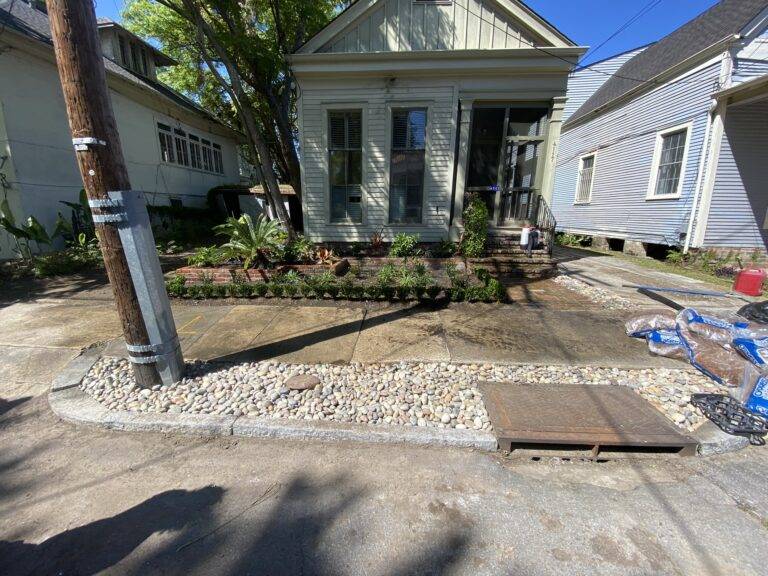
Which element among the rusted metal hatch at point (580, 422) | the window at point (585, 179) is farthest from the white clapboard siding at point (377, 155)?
the window at point (585, 179)

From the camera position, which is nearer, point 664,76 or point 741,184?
point 741,184

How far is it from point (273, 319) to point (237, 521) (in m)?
3.18

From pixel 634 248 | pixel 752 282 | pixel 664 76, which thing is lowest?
pixel 634 248

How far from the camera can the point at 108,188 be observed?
2703mm

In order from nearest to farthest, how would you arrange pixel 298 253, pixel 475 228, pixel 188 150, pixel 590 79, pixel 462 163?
pixel 298 253, pixel 475 228, pixel 462 163, pixel 188 150, pixel 590 79

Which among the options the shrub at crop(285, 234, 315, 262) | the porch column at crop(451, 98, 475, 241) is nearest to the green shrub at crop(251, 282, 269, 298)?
the shrub at crop(285, 234, 315, 262)

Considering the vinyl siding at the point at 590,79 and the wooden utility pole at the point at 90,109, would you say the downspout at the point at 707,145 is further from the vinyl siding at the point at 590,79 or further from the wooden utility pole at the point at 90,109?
the wooden utility pole at the point at 90,109

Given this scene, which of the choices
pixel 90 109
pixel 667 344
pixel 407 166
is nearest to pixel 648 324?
pixel 667 344

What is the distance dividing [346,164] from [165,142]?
10016mm

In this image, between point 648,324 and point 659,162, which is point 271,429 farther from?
point 659,162

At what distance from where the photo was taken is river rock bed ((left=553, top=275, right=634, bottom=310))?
5.60 meters

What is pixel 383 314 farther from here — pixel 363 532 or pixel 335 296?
pixel 363 532

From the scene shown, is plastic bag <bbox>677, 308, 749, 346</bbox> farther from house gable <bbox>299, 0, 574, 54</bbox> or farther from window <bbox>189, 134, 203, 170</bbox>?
window <bbox>189, 134, 203, 170</bbox>

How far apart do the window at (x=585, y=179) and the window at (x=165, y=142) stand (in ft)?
54.9
